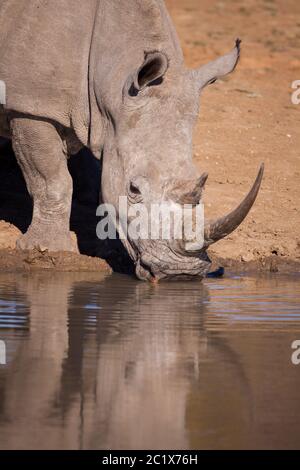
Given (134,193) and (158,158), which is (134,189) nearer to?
(134,193)

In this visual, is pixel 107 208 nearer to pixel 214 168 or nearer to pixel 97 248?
pixel 97 248

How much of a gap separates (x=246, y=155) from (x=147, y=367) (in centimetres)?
681

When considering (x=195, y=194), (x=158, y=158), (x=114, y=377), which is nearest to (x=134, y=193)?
(x=158, y=158)

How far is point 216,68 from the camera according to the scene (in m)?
9.29

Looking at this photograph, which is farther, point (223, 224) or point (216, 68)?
point (216, 68)

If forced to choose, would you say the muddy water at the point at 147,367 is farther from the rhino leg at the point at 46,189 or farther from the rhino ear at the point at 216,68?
the rhino ear at the point at 216,68

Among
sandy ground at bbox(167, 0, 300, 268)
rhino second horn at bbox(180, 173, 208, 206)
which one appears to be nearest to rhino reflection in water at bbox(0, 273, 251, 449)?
rhino second horn at bbox(180, 173, 208, 206)

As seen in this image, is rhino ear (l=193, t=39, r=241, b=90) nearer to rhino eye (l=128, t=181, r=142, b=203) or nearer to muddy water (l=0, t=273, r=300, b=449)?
rhino eye (l=128, t=181, r=142, b=203)

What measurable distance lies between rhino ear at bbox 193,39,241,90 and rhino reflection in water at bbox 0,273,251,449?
1957 millimetres

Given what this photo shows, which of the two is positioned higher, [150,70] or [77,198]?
[150,70]

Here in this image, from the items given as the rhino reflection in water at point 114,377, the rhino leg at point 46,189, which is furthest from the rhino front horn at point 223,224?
the rhino leg at point 46,189

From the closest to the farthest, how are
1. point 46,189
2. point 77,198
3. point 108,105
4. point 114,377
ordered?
point 114,377 → point 108,105 → point 46,189 → point 77,198

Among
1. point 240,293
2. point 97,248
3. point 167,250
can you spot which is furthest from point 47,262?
point 240,293

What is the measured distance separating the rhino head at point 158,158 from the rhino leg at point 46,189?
71 cm
